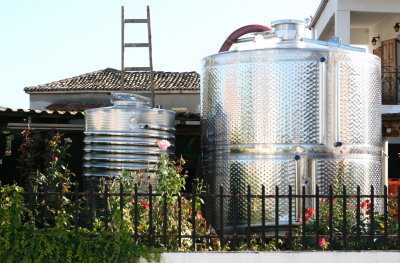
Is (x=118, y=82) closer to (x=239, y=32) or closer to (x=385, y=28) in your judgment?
(x=385, y=28)

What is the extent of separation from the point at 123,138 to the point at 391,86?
9712mm

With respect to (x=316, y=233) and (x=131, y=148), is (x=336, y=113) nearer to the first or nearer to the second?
(x=316, y=233)

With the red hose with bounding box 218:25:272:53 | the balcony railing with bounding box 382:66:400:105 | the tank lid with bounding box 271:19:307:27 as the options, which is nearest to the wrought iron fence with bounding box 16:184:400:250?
the tank lid with bounding box 271:19:307:27

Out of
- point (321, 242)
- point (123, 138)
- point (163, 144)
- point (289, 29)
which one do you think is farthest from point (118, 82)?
point (321, 242)

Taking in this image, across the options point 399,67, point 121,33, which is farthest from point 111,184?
point 399,67

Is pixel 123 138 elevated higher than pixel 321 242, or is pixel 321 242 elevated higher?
pixel 123 138

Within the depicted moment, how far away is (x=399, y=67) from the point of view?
18.0m

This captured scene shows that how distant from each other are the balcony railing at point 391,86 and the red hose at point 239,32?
6543 mm

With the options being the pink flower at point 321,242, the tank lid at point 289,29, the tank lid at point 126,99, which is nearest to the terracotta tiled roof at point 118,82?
the tank lid at point 126,99

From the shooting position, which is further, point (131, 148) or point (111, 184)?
point (131, 148)

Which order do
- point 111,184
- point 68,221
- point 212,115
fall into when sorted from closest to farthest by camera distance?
point 68,221, point 111,184, point 212,115

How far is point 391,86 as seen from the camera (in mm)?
Answer: 17531

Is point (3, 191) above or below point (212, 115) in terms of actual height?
below

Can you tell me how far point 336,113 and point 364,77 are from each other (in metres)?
0.80
